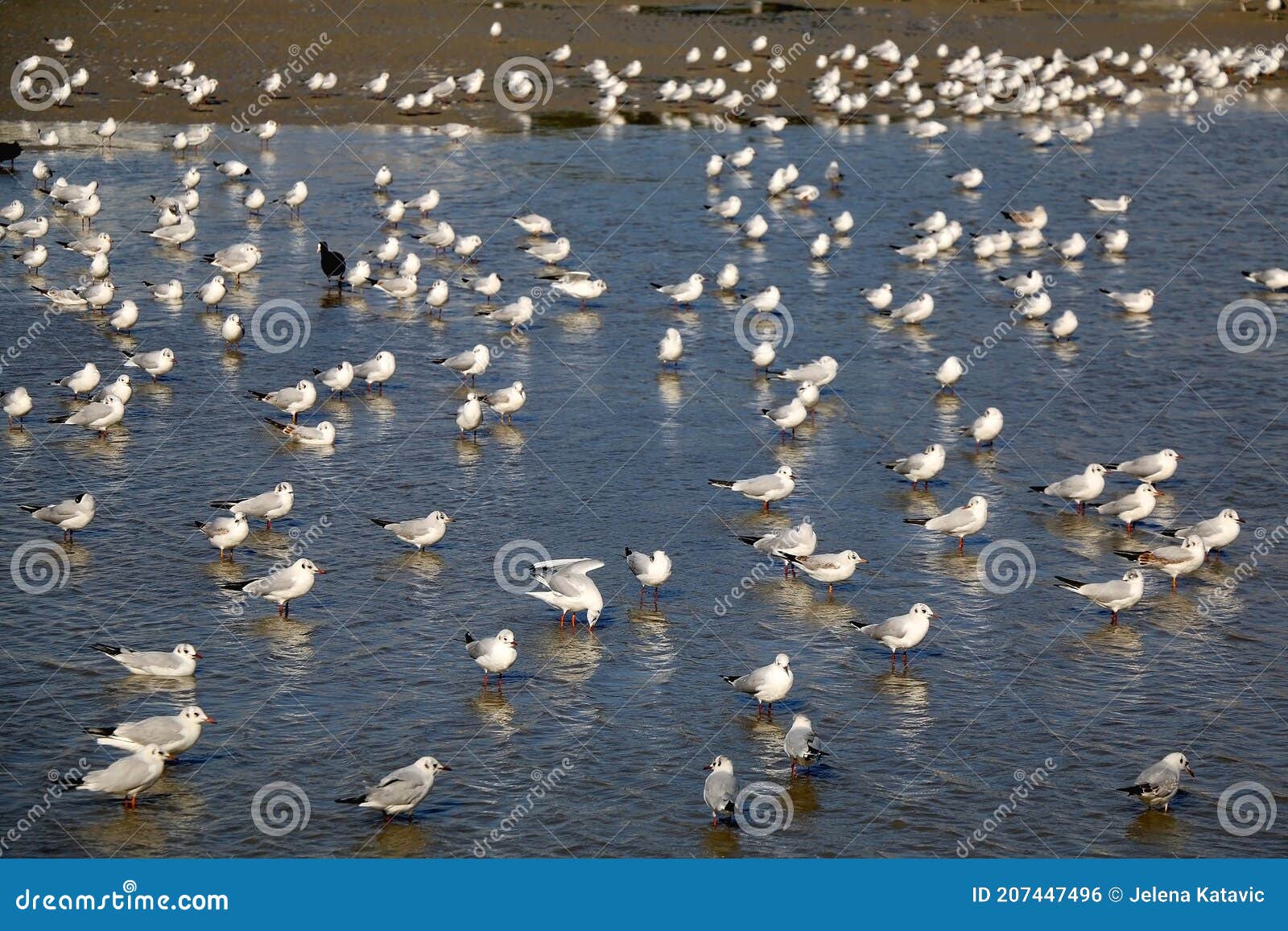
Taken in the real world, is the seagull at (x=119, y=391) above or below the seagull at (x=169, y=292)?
below

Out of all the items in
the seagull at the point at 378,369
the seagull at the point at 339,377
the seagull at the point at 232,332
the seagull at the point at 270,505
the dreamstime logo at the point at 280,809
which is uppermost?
the seagull at the point at 232,332

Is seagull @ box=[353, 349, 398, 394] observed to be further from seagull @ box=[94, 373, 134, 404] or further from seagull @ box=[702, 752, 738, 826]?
seagull @ box=[702, 752, 738, 826]

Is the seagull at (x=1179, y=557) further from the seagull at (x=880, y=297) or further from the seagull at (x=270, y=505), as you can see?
the seagull at (x=880, y=297)

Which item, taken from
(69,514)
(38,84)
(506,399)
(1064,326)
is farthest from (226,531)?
(38,84)

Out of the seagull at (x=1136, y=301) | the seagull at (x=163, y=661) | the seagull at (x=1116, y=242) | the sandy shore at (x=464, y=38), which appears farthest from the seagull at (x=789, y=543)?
the sandy shore at (x=464, y=38)

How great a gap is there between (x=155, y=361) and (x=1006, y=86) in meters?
33.3

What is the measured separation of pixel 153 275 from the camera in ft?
109

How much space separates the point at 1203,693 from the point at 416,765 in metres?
8.13

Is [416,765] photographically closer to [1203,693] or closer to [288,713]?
Answer: [288,713]

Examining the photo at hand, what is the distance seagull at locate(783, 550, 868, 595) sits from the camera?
19625mm

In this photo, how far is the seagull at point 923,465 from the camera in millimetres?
22953
